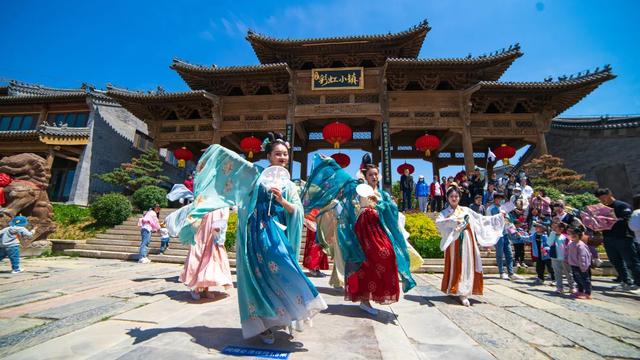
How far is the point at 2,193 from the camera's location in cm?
788

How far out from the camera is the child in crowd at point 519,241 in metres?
6.27


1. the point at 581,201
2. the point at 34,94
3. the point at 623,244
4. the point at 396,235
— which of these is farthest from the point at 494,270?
the point at 34,94

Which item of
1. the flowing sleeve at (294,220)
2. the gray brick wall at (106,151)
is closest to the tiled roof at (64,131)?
the gray brick wall at (106,151)

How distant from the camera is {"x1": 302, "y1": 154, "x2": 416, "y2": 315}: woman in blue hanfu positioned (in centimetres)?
298

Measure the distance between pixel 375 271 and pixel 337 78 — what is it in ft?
37.5

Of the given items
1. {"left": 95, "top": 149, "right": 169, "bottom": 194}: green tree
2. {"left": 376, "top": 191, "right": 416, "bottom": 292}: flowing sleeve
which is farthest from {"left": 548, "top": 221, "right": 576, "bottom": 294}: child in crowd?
{"left": 95, "top": 149, "right": 169, "bottom": 194}: green tree

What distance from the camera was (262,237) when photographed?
2.23 meters

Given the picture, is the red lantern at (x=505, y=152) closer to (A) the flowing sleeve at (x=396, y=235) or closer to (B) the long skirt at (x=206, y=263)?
(A) the flowing sleeve at (x=396, y=235)

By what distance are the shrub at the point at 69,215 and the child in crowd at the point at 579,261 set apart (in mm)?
14146

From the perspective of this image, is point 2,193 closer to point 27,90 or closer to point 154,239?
point 154,239

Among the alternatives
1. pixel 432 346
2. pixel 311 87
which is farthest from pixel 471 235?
pixel 311 87

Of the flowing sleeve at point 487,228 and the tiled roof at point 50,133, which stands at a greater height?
the tiled roof at point 50,133

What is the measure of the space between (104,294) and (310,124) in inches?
478

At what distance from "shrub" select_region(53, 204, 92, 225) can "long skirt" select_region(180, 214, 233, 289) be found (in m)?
9.52
